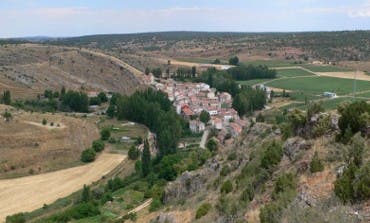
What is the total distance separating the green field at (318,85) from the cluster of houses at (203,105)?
16489 mm

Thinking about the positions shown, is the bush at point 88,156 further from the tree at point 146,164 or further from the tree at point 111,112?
the tree at point 111,112

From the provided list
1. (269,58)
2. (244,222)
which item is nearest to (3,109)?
(244,222)

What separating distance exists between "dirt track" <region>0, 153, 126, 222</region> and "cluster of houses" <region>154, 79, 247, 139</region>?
16745mm

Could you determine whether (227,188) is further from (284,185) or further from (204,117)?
(204,117)

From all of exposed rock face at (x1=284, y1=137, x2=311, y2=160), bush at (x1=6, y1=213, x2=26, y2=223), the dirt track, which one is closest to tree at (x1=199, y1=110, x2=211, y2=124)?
the dirt track

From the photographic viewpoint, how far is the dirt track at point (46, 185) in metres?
47.5

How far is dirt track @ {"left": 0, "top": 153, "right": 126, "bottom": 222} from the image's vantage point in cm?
4750

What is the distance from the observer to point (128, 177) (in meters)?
52.8

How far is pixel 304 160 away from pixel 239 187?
375cm

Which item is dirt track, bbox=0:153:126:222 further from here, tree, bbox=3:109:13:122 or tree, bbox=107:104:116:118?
A: tree, bbox=107:104:116:118

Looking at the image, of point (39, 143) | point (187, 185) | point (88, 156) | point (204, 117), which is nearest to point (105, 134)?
point (88, 156)

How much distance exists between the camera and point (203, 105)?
91250 mm

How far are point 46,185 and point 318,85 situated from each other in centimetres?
7149

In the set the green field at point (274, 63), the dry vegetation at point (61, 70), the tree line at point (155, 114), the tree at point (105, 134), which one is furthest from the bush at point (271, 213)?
the green field at point (274, 63)
